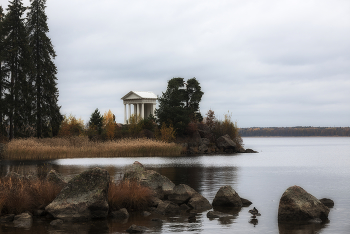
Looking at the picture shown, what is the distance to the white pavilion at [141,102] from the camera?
101m

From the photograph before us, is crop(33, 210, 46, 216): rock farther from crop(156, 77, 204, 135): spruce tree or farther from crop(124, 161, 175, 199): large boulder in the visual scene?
crop(156, 77, 204, 135): spruce tree

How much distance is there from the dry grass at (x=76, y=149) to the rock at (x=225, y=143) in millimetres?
13042

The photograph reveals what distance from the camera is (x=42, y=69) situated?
5753 centimetres

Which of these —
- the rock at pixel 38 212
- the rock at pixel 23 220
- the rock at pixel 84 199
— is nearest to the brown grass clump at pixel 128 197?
the rock at pixel 84 199

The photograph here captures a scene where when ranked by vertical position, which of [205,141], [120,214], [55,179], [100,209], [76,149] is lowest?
[120,214]

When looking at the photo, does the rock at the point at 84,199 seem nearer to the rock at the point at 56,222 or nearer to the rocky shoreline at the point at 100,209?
the rocky shoreline at the point at 100,209

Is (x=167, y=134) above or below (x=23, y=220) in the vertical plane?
above

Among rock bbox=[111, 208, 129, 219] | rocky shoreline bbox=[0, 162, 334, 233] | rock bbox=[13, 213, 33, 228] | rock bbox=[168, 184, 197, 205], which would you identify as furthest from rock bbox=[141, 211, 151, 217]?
rock bbox=[13, 213, 33, 228]

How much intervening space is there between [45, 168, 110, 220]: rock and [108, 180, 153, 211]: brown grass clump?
3.38ft

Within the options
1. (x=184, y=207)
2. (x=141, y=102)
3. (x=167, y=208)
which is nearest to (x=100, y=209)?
(x=167, y=208)

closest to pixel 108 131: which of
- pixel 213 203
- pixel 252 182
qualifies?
pixel 252 182

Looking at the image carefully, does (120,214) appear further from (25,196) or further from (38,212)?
(25,196)

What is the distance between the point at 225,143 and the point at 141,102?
35.6 meters

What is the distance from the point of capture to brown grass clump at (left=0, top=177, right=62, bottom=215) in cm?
1409
